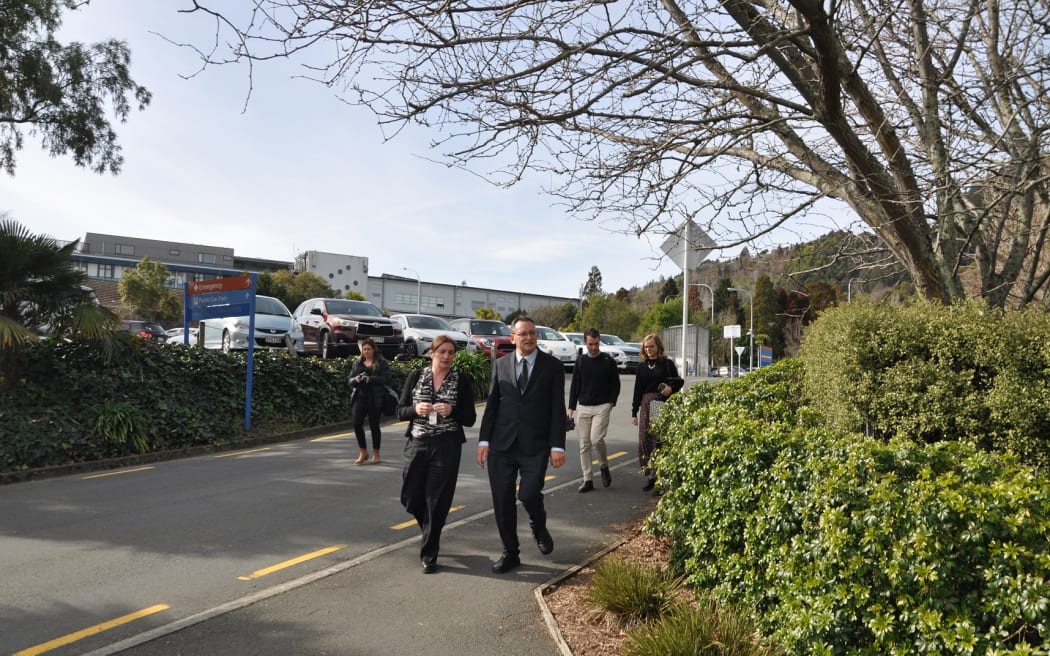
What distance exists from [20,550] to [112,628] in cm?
245

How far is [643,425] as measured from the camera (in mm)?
9438

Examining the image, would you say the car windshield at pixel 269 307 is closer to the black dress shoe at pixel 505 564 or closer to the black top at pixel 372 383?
the black top at pixel 372 383

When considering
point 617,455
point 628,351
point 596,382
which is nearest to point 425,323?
point 628,351

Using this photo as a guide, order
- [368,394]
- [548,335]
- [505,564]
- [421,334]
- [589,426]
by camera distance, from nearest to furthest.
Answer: [505,564], [589,426], [368,394], [421,334], [548,335]

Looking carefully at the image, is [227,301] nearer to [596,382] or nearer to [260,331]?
[260,331]

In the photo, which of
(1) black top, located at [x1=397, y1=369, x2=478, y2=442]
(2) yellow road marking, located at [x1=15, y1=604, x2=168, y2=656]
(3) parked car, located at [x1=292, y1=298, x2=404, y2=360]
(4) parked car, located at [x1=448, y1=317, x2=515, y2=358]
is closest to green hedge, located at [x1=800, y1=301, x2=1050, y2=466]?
(1) black top, located at [x1=397, y1=369, x2=478, y2=442]

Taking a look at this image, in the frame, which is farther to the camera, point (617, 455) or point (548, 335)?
point (548, 335)

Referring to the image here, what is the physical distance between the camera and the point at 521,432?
612 centimetres

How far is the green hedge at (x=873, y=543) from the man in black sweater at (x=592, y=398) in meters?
4.00

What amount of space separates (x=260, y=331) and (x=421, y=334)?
524cm

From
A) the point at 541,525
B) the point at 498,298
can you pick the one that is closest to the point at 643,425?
the point at 541,525

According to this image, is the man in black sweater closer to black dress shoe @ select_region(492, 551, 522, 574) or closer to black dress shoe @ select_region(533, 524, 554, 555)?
black dress shoe @ select_region(533, 524, 554, 555)

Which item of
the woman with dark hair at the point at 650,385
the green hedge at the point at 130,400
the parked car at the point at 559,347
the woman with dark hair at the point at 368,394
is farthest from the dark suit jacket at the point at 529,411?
the parked car at the point at 559,347

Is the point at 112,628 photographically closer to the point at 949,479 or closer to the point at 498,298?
the point at 949,479
